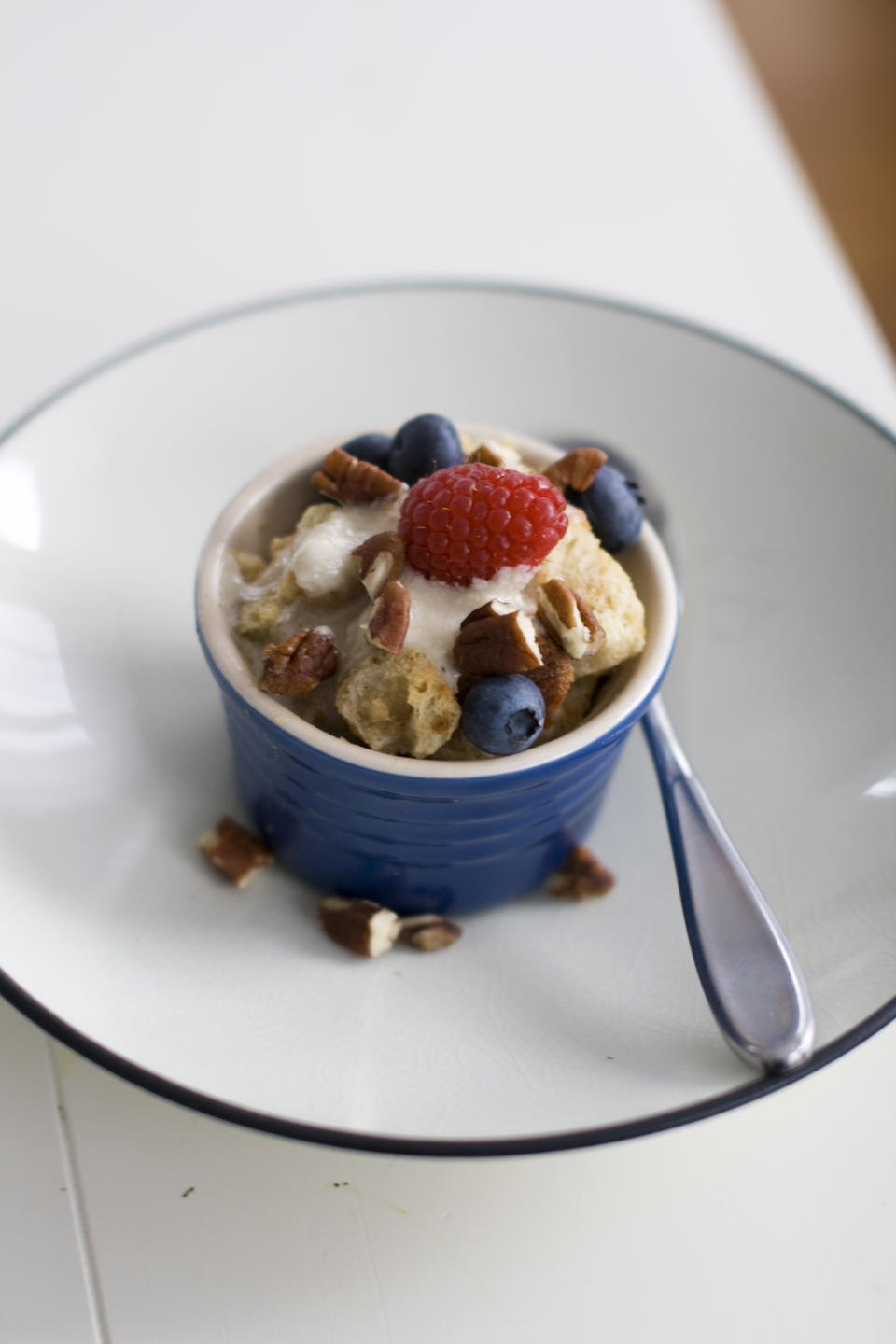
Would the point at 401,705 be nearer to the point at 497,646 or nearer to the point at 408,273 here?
the point at 497,646

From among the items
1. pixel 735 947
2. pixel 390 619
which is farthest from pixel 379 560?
pixel 735 947

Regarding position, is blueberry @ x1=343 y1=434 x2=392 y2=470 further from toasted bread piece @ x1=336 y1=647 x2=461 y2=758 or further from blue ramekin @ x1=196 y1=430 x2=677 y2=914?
toasted bread piece @ x1=336 y1=647 x2=461 y2=758

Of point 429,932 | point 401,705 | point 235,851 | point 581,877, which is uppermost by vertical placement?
point 401,705

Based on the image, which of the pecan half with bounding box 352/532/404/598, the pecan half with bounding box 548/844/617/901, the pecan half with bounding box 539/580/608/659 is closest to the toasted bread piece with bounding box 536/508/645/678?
the pecan half with bounding box 539/580/608/659

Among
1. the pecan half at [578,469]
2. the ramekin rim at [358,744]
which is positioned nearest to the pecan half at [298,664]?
the ramekin rim at [358,744]

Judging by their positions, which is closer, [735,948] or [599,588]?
[735,948]

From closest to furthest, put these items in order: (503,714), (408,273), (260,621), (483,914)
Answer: (503,714) → (260,621) → (483,914) → (408,273)

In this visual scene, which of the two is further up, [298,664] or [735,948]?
[298,664]
